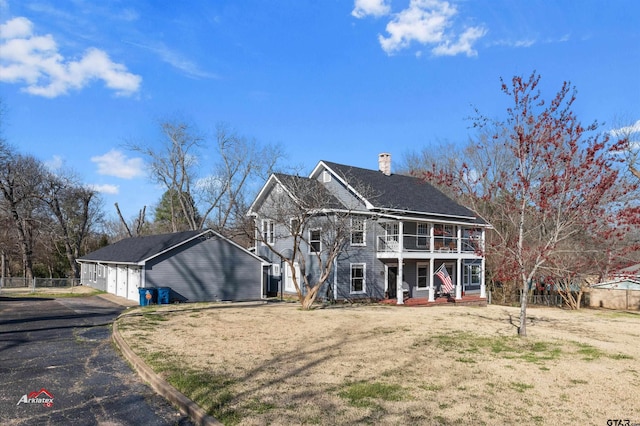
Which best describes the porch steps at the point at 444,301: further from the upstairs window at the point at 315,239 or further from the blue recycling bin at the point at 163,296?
the blue recycling bin at the point at 163,296

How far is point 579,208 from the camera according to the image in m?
12.8

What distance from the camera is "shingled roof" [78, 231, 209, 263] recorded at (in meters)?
25.3

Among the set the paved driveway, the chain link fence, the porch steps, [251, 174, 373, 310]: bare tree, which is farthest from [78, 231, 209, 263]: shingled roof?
the porch steps

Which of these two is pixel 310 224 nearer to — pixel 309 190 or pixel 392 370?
pixel 309 190

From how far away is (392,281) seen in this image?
2778 cm

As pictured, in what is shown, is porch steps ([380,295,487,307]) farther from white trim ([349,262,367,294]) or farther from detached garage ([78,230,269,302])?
detached garage ([78,230,269,302])

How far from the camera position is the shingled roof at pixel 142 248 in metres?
25.3

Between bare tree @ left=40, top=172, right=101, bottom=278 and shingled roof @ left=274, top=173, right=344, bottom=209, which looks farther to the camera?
bare tree @ left=40, top=172, right=101, bottom=278

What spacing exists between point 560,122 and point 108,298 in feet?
80.5

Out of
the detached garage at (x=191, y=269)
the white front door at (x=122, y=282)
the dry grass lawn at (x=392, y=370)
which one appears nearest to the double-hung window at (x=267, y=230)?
the detached garage at (x=191, y=269)

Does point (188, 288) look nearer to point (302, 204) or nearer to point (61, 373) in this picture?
point (302, 204)

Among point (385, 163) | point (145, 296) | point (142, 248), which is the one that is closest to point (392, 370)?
point (145, 296)

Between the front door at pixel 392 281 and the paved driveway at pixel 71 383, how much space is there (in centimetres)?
1700

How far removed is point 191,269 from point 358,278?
9368 mm
